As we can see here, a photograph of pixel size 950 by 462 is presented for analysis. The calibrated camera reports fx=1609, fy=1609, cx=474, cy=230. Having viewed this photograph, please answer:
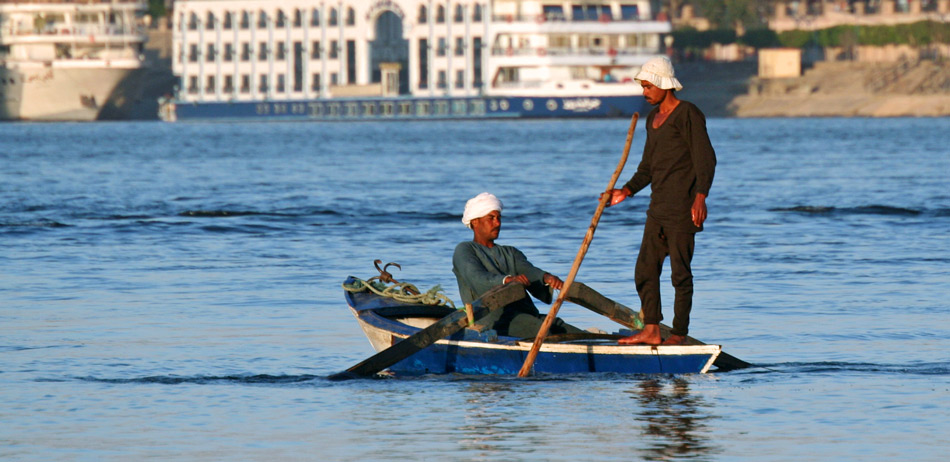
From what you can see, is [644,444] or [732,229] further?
[732,229]

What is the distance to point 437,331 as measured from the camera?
12.0 metres

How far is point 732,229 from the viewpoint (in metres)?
27.7

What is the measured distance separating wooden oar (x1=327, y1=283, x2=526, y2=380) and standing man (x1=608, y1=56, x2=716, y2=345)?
0.96m

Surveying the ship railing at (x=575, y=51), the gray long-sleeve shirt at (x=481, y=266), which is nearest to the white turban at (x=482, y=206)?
the gray long-sleeve shirt at (x=481, y=266)

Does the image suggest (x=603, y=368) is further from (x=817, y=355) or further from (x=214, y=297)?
(x=214, y=297)

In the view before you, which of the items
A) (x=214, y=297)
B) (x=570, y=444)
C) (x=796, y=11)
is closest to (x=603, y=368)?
(x=570, y=444)

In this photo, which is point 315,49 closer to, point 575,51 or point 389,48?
point 389,48

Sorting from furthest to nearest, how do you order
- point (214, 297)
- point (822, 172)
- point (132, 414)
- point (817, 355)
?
point (822, 172), point (214, 297), point (817, 355), point (132, 414)

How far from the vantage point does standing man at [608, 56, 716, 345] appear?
11227 mm

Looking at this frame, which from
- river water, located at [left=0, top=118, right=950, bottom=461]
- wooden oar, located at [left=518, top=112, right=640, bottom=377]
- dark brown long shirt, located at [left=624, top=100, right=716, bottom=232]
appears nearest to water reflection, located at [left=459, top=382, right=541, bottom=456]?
river water, located at [left=0, top=118, right=950, bottom=461]

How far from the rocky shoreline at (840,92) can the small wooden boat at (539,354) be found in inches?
3826

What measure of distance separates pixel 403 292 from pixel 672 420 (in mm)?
3606

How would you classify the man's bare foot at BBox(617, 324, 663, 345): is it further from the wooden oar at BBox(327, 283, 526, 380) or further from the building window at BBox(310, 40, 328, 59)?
the building window at BBox(310, 40, 328, 59)

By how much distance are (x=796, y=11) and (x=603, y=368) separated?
127693 millimetres
